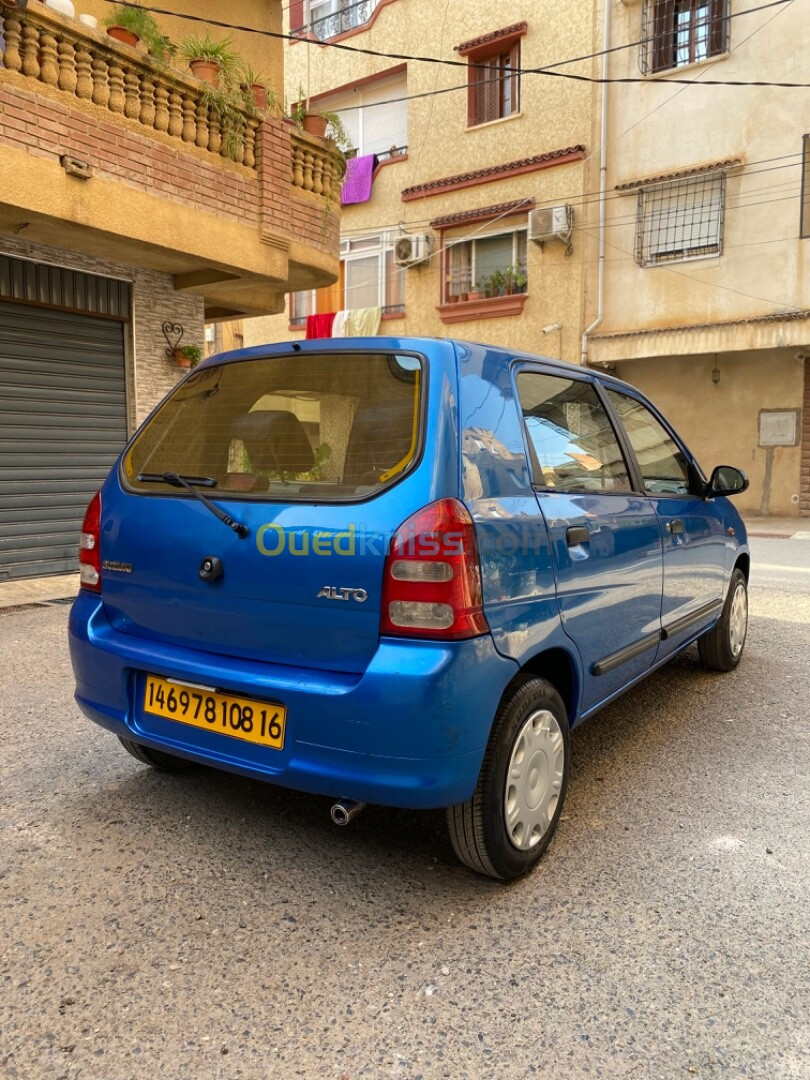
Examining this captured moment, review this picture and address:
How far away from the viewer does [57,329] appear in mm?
8492

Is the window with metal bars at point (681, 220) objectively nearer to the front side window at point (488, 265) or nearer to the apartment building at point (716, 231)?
the apartment building at point (716, 231)

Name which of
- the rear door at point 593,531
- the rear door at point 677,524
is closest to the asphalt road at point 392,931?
the rear door at point 593,531

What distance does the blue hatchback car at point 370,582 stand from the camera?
228 centimetres

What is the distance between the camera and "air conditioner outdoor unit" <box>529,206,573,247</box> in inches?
643

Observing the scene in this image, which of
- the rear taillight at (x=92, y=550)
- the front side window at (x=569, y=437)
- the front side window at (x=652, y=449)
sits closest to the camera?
the front side window at (x=569, y=437)

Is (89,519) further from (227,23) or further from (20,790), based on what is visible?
(227,23)

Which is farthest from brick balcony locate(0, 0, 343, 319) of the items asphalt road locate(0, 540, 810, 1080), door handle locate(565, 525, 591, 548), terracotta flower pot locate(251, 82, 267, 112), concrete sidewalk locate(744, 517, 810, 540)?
concrete sidewalk locate(744, 517, 810, 540)

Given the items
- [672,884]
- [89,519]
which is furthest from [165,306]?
[672,884]

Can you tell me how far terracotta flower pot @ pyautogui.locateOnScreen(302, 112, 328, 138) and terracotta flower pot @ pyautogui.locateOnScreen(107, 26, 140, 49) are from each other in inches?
90.4

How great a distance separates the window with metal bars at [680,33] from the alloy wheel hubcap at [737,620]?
46.6ft

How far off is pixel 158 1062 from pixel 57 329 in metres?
8.00

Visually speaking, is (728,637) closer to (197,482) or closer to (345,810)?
(345,810)

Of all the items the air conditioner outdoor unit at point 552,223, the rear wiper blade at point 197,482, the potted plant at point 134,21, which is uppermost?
the air conditioner outdoor unit at point 552,223

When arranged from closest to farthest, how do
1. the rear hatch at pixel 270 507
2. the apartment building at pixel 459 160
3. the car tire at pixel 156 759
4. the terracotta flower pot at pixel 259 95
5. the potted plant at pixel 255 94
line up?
the rear hatch at pixel 270 507 < the car tire at pixel 156 759 < the potted plant at pixel 255 94 < the terracotta flower pot at pixel 259 95 < the apartment building at pixel 459 160
